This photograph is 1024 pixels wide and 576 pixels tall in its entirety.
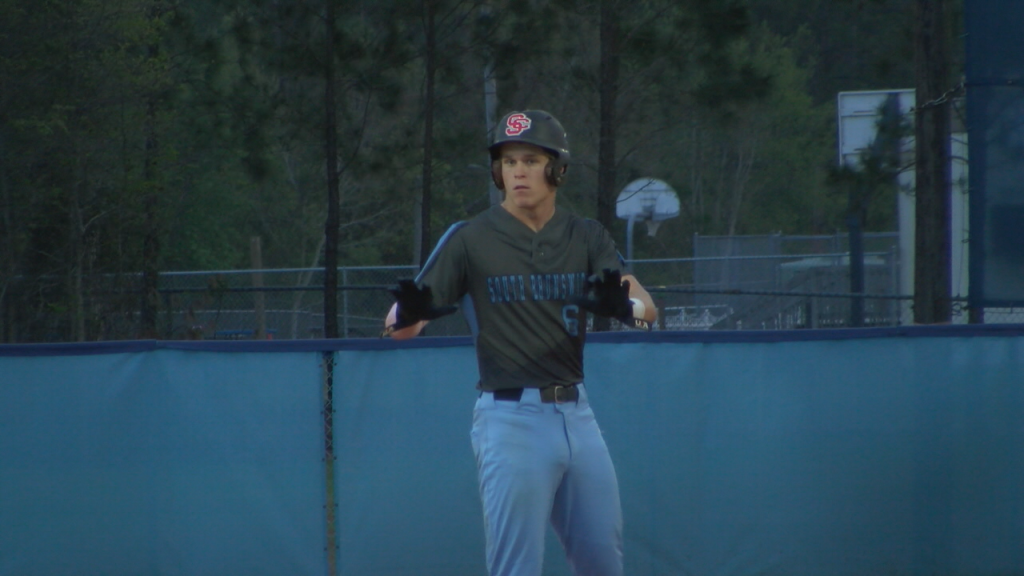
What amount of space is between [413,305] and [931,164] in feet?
24.5

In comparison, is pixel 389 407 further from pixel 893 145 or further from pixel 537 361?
pixel 893 145

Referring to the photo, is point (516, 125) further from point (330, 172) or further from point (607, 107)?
point (330, 172)

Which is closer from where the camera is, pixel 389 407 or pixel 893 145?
pixel 389 407

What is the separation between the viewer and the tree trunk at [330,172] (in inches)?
525

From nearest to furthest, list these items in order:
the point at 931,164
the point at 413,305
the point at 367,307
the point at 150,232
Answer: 1. the point at 413,305
2. the point at 931,164
3. the point at 150,232
4. the point at 367,307

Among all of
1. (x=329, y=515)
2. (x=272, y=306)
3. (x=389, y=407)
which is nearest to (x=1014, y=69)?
(x=389, y=407)

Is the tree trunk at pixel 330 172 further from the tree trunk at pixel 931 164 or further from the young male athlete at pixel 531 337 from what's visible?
the young male athlete at pixel 531 337

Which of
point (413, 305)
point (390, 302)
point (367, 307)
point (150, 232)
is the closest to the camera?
point (413, 305)

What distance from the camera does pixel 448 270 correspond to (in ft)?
12.7

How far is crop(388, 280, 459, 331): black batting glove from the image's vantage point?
3.68 meters

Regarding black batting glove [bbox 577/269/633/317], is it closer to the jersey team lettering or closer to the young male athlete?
the young male athlete

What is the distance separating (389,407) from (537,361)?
8.17 feet

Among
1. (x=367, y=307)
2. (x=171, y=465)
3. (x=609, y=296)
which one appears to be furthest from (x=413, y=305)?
(x=367, y=307)

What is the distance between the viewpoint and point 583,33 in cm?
1434
